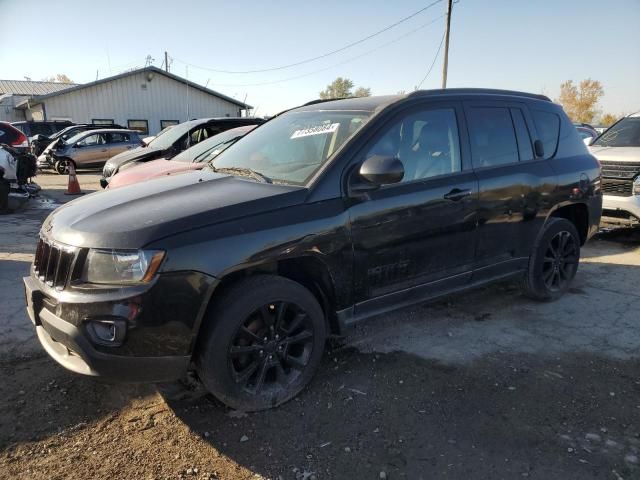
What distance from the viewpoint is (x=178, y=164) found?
7051mm

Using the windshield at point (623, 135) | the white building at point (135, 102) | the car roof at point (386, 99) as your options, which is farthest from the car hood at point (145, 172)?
the white building at point (135, 102)

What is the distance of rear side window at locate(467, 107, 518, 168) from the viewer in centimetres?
385

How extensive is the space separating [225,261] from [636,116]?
8523mm

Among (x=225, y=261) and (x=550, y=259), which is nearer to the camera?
(x=225, y=261)

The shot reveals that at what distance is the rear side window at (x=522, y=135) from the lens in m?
4.24

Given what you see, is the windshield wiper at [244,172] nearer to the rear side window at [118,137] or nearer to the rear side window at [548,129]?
the rear side window at [548,129]

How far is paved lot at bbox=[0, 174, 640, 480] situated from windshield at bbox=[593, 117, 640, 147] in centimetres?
487

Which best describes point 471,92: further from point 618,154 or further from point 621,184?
point 618,154

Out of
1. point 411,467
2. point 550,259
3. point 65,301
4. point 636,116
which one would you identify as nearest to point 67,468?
point 65,301

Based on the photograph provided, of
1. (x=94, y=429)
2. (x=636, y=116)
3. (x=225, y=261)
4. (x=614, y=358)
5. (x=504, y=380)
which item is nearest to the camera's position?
(x=225, y=261)

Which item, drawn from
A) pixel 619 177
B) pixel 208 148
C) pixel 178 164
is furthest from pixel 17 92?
pixel 619 177

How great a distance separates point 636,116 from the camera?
8.20 m

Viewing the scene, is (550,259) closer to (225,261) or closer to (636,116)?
(225,261)

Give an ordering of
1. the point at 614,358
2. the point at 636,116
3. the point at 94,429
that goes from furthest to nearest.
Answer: the point at 636,116 < the point at 614,358 < the point at 94,429
